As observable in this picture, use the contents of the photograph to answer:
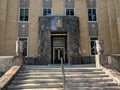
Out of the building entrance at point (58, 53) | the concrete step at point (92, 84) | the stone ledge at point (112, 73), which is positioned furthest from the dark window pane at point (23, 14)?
the concrete step at point (92, 84)

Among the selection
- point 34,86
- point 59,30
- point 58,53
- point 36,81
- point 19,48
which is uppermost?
point 59,30

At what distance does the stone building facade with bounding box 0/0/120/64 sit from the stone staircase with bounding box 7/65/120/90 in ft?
25.7

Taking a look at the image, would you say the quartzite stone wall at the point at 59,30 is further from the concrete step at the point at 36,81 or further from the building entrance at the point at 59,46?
the concrete step at the point at 36,81

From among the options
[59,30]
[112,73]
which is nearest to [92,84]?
[112,73]

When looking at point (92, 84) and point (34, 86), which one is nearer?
point (34, 86)

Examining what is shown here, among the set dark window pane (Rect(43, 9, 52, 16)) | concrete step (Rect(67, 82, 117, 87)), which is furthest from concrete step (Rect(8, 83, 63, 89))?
dark window pane (Rect(43, 9, 52, 16))

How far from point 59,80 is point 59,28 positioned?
10.2 metres

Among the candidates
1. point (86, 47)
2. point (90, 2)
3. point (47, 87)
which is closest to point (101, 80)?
point (47, 87)

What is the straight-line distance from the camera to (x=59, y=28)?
19.6 meters

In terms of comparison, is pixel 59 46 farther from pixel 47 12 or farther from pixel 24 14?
pixel 24 14

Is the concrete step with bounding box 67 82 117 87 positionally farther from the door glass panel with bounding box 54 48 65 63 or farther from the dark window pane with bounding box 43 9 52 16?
the dark window pane with bounding box 43 9 52 16

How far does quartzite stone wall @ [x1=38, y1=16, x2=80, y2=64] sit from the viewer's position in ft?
63.1

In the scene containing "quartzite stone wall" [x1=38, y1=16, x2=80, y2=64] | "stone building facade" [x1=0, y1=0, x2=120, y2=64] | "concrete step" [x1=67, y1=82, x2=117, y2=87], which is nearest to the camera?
"concrete step" [x1=67, y1=82, x2=117, y2=87]

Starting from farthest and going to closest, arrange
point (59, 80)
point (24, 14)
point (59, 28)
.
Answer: point (24, 14) → point (59, 28) → point (59, 80)
